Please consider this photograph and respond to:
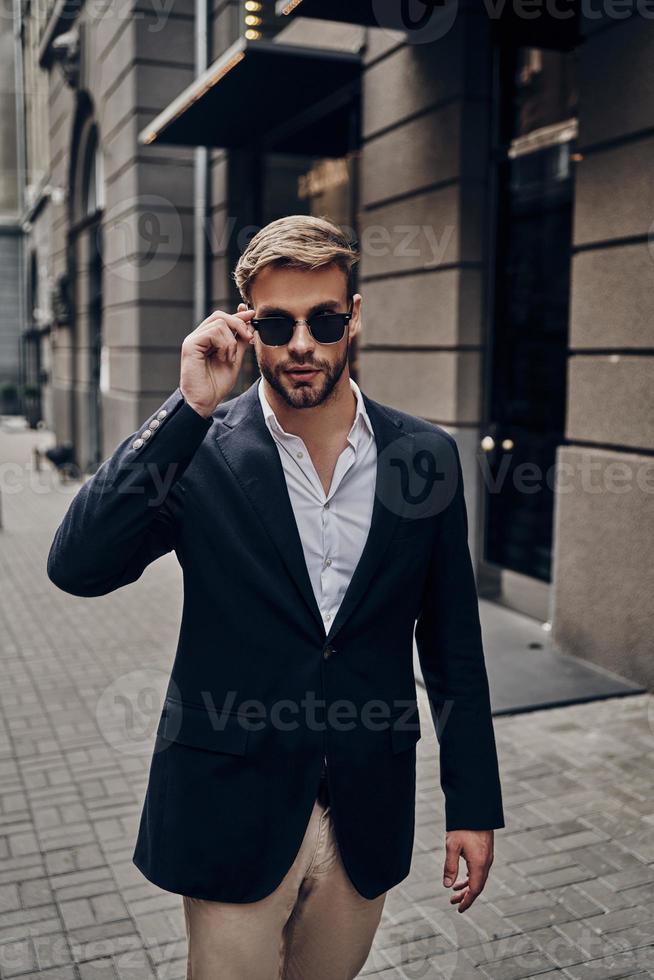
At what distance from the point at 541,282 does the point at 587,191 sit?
142 centimetres

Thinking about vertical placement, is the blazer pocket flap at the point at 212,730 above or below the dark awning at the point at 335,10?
below

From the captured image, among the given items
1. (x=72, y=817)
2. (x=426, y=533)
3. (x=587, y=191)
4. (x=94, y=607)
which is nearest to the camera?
(x=426, y=533)

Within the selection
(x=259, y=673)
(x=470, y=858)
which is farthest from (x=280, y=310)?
(x=470, y=858)

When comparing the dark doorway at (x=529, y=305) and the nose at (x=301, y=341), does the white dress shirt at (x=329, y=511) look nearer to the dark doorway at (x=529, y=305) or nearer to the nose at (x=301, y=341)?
the nose at (x=301, y=341)

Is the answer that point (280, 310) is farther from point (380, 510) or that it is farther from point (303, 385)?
point (380, 510)

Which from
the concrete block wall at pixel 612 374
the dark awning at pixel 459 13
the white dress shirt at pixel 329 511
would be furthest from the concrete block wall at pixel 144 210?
the white dress shirt at pixel 329 511

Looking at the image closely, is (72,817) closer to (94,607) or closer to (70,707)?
(70,707)

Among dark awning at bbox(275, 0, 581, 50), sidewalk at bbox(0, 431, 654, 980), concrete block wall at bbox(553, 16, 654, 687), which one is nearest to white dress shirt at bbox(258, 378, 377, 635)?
sidewalk at bbox(0, 431, 654, 980)

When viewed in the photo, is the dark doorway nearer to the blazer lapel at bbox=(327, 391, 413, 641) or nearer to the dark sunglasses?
the blazer lapel at bbox=(327, 391, 413, 641)

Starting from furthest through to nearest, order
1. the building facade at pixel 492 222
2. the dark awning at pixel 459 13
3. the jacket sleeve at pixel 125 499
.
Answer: the dark awning at pixel 459 13, the building facade at pixel 492 222, the jacket sleeve at pixel 125 499

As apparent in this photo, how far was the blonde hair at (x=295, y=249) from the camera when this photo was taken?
2145 mm

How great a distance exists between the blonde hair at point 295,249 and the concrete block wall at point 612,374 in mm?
4388

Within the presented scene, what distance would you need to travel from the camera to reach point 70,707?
6199 mm

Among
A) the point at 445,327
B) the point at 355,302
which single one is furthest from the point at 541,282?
the point at 355,302
